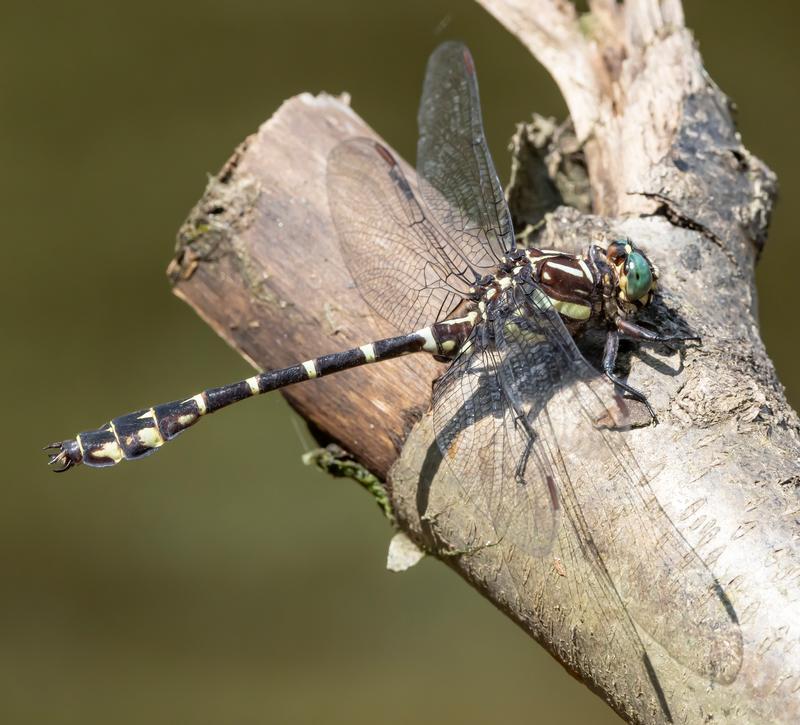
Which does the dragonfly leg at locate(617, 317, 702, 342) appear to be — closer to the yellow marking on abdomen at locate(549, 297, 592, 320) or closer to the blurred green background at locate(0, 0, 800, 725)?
the yellow marking on abdomen at locate(549, 297, 592, 320)

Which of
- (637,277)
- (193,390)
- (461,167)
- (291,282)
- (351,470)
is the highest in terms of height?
(461,167)

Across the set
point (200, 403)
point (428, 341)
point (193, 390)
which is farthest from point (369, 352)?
point (193, 390)

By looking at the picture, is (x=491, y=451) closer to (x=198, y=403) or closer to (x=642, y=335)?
(x=642, y=335)

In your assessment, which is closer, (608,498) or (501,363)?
(608,498)

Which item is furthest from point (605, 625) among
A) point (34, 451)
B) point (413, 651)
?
point (34, 451)

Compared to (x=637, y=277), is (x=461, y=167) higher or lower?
higher

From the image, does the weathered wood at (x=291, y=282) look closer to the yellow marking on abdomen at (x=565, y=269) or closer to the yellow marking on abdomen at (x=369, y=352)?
the yellow marking on abdomen at (x=369, y=352)

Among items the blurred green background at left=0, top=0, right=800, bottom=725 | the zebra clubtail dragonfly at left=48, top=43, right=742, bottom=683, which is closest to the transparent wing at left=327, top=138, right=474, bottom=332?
the zebra clubtail dragonfly at left=48, top=43, right=742, bottom=683
